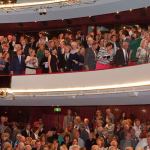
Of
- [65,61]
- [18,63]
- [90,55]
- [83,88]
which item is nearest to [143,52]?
[90,55]

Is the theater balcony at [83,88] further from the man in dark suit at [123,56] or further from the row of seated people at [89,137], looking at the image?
the row of seated people at [89,137]

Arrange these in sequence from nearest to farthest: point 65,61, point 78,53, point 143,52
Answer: point 143,52 < point 78,53 < point 65,61

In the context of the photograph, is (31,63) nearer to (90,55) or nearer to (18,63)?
(18,63)

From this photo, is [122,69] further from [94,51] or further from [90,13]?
[90,13]

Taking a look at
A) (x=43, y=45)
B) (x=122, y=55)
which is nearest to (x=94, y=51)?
(x=122, y=55)

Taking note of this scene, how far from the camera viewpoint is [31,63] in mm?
12266

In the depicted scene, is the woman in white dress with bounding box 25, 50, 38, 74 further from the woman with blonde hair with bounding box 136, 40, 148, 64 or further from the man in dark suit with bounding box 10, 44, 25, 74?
the woman with blonde hair with bounding box 136, 40, 148, 64

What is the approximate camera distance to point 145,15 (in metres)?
13.2

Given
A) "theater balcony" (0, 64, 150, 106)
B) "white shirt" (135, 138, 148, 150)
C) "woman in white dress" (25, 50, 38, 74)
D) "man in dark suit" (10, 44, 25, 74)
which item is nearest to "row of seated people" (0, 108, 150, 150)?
"white shirt" (135, 138, 148, 150)

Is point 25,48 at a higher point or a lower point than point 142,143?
higher

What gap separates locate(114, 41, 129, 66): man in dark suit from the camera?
10.6m

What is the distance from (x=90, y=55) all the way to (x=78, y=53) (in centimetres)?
42

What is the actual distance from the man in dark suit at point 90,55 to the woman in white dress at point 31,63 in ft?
4.98

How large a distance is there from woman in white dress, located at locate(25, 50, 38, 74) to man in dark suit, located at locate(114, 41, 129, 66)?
8.06ft
